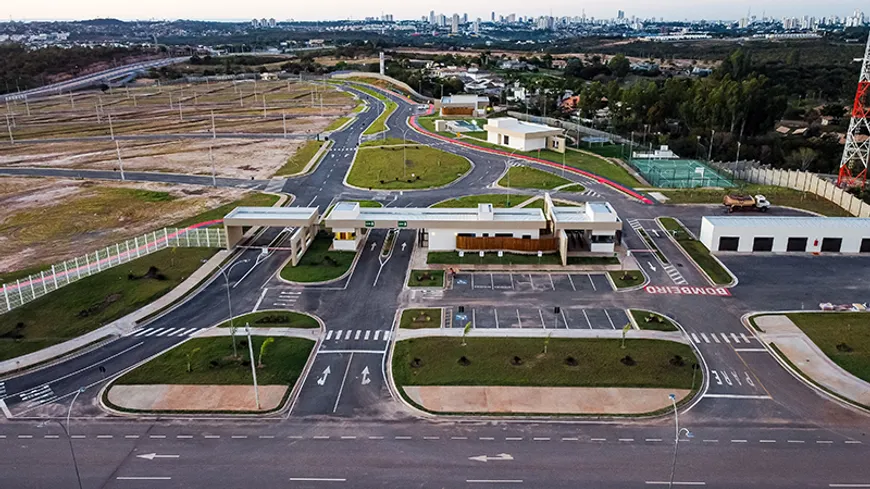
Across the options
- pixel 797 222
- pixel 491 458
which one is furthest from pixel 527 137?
pixel 491 458

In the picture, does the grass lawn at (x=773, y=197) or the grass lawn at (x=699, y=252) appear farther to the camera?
the grass lawn at (x=773, y=197)

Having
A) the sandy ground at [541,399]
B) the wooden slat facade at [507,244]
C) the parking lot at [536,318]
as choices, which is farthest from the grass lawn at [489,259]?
the sandy ground at [541,399]

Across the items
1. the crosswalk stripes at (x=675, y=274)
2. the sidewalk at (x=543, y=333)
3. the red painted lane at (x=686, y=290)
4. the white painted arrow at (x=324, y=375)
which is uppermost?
the crosswalk stripes at (x=675, y=274)

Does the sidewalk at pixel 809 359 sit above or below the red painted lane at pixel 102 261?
below

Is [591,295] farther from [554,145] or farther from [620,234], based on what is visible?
[554,145]

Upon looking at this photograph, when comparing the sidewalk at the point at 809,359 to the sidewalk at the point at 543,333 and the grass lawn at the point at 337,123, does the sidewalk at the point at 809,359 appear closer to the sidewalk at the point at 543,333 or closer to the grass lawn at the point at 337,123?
the sidewalk at the point at 543,333

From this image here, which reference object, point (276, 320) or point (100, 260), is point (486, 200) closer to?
point (276, 320)
